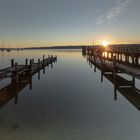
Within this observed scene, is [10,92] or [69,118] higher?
[10,92]

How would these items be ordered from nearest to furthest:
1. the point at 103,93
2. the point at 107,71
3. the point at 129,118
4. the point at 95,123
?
the point at 95,123, the point at 129,118, the point at 103,93, the point at 107,71

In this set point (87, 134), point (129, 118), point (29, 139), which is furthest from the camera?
point (129, 118)

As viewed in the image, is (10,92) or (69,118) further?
(10,92)

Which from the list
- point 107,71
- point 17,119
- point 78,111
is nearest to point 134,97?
point 78,111

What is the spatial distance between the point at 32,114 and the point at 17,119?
4.00ft

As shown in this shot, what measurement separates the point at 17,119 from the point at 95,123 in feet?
15.1

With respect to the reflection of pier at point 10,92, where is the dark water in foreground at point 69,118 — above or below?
below

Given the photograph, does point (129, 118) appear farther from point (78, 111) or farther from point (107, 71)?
point (107, 71)

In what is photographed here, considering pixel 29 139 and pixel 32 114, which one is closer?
pixel 29 139

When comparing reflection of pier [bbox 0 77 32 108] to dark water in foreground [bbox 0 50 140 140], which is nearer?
dark water in foreground [bbox 0 50 140 140]

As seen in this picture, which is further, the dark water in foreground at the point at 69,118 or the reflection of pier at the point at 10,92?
the reflection of pier at the point at 10,92

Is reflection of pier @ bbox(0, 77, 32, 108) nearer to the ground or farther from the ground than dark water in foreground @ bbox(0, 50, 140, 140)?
farther from the ground

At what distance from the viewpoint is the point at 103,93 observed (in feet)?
68.1

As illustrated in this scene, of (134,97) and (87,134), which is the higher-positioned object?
(134,97)
